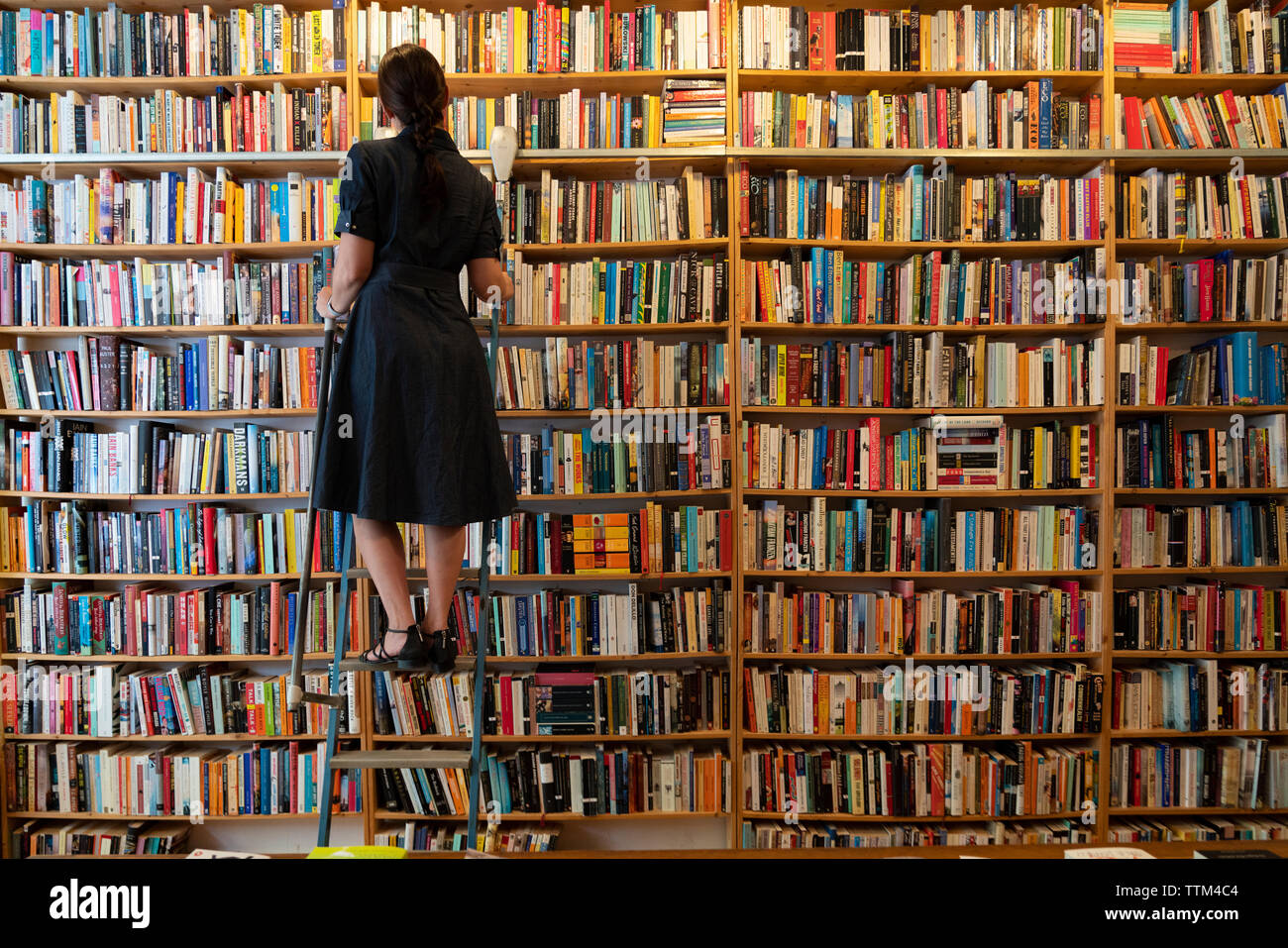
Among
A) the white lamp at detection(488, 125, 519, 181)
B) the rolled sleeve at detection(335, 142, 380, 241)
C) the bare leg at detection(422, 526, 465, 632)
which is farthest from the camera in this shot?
the white lamp at detection(488, 125, 519, 181)

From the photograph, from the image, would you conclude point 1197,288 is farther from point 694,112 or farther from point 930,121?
point 694,112

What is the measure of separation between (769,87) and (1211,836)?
11.0 ft

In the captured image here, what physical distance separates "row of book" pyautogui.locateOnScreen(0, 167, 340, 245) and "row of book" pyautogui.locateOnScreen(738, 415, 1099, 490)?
191cm

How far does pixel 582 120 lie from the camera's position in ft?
8.34

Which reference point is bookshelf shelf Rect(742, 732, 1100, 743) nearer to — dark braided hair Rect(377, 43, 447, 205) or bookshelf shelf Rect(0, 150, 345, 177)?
dark braided hair Rect(377, 43, 447, 205)

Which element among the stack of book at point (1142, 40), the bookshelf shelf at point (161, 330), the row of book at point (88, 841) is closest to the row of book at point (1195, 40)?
the stack of book at point (1142, 40)

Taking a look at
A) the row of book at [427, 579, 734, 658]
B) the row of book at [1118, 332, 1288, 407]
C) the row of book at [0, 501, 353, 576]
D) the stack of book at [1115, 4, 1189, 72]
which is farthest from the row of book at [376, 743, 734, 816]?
the stack of book at [1115, 4, 1189, 72]

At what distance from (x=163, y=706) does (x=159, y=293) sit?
1590 mm

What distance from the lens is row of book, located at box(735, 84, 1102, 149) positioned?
2529 mm

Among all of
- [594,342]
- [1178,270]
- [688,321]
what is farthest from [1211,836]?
[594,342]

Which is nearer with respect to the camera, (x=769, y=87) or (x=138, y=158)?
(x=138, y=158)

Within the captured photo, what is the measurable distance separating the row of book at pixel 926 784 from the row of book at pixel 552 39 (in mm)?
2718

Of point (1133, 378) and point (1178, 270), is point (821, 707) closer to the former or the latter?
point (1133, 378)

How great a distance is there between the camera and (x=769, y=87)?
2.64 meters
